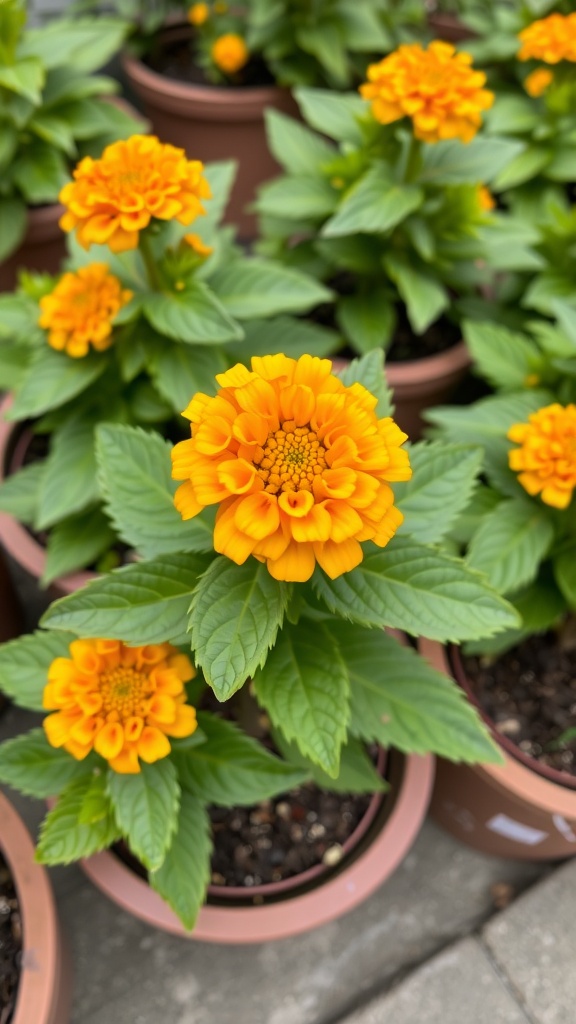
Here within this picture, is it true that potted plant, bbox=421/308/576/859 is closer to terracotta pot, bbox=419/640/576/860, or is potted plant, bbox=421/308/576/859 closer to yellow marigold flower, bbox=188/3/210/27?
terracotta pot, bbox=419/640/576/860

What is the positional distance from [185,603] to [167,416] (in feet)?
1.87

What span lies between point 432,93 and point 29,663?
1.03m

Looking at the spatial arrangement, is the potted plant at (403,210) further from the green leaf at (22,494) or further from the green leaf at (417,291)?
the green leaf at (22,494)

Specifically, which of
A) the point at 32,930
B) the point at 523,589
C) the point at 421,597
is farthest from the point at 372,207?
the point at 32,930

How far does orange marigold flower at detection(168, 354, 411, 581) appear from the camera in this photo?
0.60 metres

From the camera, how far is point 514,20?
1.96 meters

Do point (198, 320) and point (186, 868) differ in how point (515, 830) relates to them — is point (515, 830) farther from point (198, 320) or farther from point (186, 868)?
point (198, 320)

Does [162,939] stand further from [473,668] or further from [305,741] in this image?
[305,741]

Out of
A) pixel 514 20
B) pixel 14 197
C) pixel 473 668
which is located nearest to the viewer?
pixel 473 668

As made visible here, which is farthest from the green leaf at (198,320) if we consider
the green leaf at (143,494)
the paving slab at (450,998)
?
the paving slab at (450,998)

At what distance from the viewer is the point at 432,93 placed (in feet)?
3.78

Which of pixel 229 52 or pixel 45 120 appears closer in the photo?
pixel 45 120

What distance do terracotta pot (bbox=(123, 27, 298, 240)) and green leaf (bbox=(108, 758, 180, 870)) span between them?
1.96 m

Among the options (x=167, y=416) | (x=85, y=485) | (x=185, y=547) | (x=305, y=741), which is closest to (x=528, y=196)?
(x=167, y=416)
